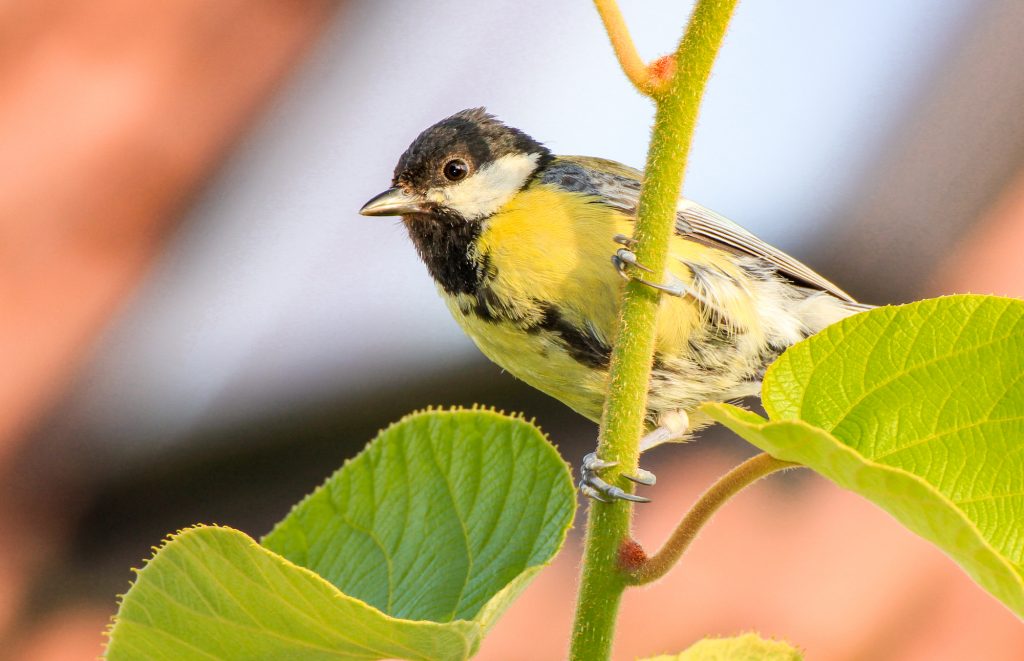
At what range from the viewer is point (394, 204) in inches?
76.6

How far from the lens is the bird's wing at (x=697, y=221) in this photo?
1957mm

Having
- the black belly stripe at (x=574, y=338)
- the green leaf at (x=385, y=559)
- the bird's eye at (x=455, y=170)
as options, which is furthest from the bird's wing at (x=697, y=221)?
the green leaf at (x=385, y=559)

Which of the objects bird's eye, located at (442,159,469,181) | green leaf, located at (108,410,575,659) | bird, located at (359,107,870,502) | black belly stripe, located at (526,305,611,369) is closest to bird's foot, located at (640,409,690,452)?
Result: bird, located at (359,107,870,502)

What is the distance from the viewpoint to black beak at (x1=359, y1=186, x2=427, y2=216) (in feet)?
6.30

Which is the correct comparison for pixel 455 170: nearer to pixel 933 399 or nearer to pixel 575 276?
pixel 575 276

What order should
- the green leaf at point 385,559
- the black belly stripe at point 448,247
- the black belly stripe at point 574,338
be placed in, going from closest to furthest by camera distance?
the green leaf at point 385,559 < the black belly stripe at point 574,338 < the black belly stripe at point 448,247

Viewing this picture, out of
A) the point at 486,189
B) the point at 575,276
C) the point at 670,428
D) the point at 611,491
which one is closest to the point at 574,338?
the point at 575,276

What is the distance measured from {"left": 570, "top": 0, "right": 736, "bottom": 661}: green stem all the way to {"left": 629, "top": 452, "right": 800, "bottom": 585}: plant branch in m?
0.02

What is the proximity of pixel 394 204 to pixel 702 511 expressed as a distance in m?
1.32

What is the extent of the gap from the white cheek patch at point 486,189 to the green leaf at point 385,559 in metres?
1.07

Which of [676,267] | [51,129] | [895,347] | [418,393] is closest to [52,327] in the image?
[51,129]

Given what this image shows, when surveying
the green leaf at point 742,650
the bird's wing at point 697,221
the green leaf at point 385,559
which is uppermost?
the bird's wing at point 697,221

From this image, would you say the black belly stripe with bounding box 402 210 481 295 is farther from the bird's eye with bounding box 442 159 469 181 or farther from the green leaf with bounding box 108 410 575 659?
the green leaf with bounding box 108 410 575 659

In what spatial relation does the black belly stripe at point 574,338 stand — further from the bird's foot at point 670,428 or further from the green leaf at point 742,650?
the green leaf at point 742,650
